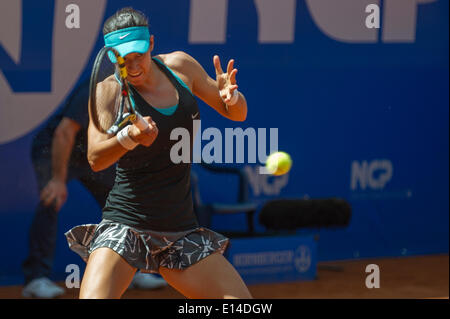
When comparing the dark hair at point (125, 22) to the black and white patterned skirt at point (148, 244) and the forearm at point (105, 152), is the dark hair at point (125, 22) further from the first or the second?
the black and white patterned skirt at point (148, 244)

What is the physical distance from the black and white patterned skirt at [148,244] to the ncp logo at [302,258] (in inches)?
121

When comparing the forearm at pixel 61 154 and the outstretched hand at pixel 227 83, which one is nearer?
the outstretched hand at pixel 227 83

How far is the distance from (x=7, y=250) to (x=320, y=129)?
2.71 m

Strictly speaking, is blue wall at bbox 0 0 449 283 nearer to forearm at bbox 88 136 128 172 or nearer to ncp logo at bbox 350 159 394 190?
ncp logo at bbox 350 159 394 190

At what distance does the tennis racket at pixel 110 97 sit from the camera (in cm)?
298

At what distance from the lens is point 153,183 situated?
3.15 meters

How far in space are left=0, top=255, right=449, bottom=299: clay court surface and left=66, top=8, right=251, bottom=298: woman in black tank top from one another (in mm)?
2363

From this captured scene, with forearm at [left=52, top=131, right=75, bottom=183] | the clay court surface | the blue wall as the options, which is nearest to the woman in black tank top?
forearm at [left=52, top=131, right=75, bottom=183]

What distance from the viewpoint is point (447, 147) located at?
747cm

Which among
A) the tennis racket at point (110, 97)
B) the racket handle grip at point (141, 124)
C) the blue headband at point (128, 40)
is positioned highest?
the blue headband at point (128, 40)

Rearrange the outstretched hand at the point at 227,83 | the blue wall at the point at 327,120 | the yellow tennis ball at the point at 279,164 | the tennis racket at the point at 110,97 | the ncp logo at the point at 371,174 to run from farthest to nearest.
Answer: the ncp logo at the point at 371,174 < the blue wall at the point at 327,120 < the yellow tennis ball at the point at 279,164 < the outstretched hand at the point at 227,83 < the tennis racket at the point at 110,97

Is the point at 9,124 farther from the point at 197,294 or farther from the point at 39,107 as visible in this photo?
the point at 197,294

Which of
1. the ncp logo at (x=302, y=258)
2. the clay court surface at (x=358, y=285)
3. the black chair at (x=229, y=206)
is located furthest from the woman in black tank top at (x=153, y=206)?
the ncp logo at (x=302, y=258)

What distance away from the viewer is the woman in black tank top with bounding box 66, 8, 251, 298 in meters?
3.06
